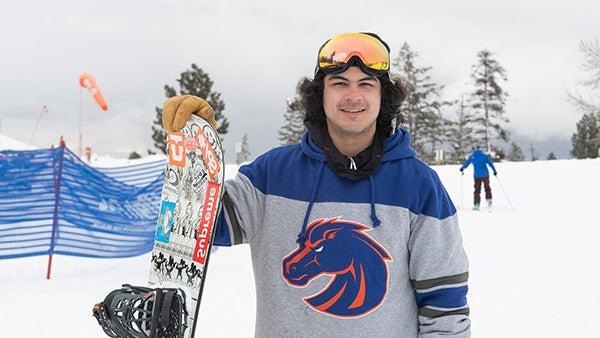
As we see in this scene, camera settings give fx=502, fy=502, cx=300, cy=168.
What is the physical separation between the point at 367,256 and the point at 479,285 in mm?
4533

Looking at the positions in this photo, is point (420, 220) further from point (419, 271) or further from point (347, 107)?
point (347, 107)

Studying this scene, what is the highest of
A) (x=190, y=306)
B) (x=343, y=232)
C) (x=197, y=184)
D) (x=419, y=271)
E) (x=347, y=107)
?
(x=347, y=107)

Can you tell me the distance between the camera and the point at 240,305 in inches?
204

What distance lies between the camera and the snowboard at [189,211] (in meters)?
2.13

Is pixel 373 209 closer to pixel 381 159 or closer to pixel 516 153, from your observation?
pixel 381 159

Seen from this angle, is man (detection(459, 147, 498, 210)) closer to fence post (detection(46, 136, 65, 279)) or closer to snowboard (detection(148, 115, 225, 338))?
fence post (detection(46, 136, 65, 279))

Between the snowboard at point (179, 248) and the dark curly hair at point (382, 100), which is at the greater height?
the dark curly hair at point (382, 100)

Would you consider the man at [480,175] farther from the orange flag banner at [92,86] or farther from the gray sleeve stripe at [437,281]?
the orange flag banner at [92,86]

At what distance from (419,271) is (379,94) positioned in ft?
2.43

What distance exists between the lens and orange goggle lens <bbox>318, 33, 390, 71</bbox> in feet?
6.90

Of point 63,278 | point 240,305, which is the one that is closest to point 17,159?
point 63,278

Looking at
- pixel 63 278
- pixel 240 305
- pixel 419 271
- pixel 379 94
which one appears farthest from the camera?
pixel 63 278

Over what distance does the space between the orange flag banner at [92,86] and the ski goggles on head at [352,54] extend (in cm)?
2504

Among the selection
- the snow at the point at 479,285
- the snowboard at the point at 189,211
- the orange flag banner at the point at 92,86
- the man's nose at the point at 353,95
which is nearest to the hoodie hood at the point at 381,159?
the man's nose at the point at 353,95
